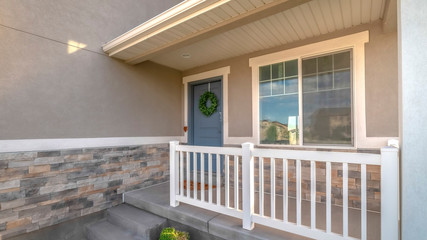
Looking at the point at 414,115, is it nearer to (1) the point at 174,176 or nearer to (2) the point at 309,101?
(2) the point at 309,101

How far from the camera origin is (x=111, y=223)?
2.96 metres

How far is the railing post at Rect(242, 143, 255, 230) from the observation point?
80.4 inches

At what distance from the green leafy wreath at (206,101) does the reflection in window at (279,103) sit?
1.02 m

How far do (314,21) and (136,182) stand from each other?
365 centimetres

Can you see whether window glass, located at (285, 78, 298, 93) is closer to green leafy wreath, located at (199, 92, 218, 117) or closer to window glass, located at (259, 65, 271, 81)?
window glass, located at (259, 65, 271, 81)

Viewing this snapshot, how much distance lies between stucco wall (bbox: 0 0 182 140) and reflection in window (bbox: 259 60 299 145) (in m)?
2.06

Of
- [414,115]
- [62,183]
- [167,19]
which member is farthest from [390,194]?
[62,183]

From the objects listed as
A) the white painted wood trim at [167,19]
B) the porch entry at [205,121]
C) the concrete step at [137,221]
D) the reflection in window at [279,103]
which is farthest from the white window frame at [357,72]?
the concrete step at [137,221]

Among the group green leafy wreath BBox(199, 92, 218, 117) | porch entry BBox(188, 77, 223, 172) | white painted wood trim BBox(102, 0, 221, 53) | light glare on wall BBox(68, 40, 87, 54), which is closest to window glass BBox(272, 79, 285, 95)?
porch entry BBox(188, 77, 223, 172)

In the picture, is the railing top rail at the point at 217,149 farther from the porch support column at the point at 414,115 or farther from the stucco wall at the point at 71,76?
the stucco wall at the point at 71,76

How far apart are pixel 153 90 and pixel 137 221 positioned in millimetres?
2338

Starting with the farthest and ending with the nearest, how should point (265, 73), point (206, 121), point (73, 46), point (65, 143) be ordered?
point (206, 121)
point (265, 73)
point (73, 46)
point (65, 143)

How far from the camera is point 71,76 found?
288 centimetres

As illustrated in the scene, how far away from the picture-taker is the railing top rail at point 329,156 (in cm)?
152
